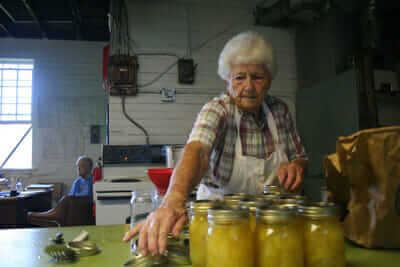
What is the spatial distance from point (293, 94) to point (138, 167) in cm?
217

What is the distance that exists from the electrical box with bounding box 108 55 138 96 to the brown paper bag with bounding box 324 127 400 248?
2942mm

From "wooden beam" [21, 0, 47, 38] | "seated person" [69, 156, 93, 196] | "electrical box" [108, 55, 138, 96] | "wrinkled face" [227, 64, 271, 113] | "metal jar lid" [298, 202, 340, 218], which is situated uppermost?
"wooden beam" [21, 0, 47, 38]

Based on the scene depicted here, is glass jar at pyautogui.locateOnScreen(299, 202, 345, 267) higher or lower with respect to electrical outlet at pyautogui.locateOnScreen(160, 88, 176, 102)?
lower

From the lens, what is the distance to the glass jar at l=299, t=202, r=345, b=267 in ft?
1.99

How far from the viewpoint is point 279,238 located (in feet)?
1.85

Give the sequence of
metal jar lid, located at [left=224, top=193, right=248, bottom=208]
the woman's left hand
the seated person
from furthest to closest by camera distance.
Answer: the seated person → the woman's left hand → metal jar lid, located at [left=224, top=193, right=248, bottom=208]

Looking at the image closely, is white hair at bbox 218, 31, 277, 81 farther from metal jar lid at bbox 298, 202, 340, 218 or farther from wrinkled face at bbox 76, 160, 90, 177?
wrinkled face at bbox 76, 160, 90, 177

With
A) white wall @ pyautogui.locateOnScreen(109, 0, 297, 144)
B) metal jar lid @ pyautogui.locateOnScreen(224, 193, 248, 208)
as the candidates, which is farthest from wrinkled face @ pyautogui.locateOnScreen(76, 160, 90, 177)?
metal jar lid @ pyautogui.locateOnScreen(224, 193, 248, 208)

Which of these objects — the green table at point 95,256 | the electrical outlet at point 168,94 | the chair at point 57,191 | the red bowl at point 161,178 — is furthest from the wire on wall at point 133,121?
the chair at point 57,191

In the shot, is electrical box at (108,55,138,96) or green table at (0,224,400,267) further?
electrical box at (108,55,138,96)

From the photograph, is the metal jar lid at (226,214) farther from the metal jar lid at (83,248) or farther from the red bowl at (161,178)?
the red bowl at (161,178)

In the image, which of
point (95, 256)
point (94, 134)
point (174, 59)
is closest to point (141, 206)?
point (95, 256)

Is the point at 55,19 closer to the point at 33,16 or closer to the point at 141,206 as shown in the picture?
the point at 33,16

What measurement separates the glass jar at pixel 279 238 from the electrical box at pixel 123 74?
10.4 ft
